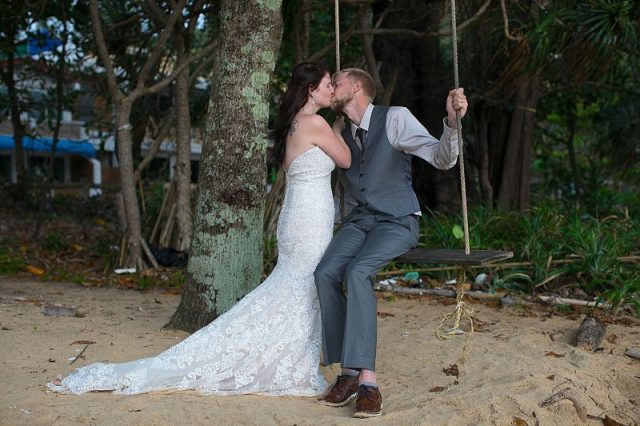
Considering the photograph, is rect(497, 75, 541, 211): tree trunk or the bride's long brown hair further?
rect(497, 75, 541, 211): tree trunk

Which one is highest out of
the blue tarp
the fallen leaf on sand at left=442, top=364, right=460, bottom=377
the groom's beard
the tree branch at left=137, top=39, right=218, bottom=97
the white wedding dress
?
the tree branch at left=137, top=39, right=218, bottom=97

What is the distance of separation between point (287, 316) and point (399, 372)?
939 mm

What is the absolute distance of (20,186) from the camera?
15992 mm

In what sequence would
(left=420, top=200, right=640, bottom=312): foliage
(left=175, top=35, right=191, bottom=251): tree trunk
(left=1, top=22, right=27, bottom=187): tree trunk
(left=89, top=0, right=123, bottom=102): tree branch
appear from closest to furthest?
(left=420, top=200, right=640, bottom=312): foliage → (left=89, top=0, right=123, bottom=102): tree branch → (left=175, top=35, right=191, bottom=251): tree trunk → (left=1, top=22, right=27, bottom=187): tree trunk

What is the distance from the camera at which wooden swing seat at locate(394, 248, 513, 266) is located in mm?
3967

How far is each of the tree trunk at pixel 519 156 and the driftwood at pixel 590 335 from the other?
5.55 m

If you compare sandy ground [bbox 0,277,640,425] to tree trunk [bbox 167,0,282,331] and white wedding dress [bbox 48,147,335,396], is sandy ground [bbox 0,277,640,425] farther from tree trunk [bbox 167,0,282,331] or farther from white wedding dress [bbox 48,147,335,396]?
tree trunk [bbox 167,0,282,331]

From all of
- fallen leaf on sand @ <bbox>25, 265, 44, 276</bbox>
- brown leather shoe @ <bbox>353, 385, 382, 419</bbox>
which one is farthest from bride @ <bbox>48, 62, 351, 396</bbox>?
fallen leaf on sand @ <bbox>25, 265, 44, 276</bbox>

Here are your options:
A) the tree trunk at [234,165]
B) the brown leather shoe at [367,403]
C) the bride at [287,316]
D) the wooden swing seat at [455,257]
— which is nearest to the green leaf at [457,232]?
the tree trunk at [234,165]

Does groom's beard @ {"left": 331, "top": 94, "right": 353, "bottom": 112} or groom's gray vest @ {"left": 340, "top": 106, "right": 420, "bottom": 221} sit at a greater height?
groom's beard @ {"left": 331, "top": 94, "right": 353, "bottom": 112}

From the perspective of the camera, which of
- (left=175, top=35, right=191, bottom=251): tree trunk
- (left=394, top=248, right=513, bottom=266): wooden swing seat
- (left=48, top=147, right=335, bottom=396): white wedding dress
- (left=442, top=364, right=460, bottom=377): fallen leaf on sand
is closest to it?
(left=394, top=248, right=513, bottom=266): wooden swing seat

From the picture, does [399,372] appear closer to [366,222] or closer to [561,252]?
[366,222]

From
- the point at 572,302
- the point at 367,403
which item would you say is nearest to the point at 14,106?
the point at 572,302

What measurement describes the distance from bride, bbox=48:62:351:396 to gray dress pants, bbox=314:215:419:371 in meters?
0.15
